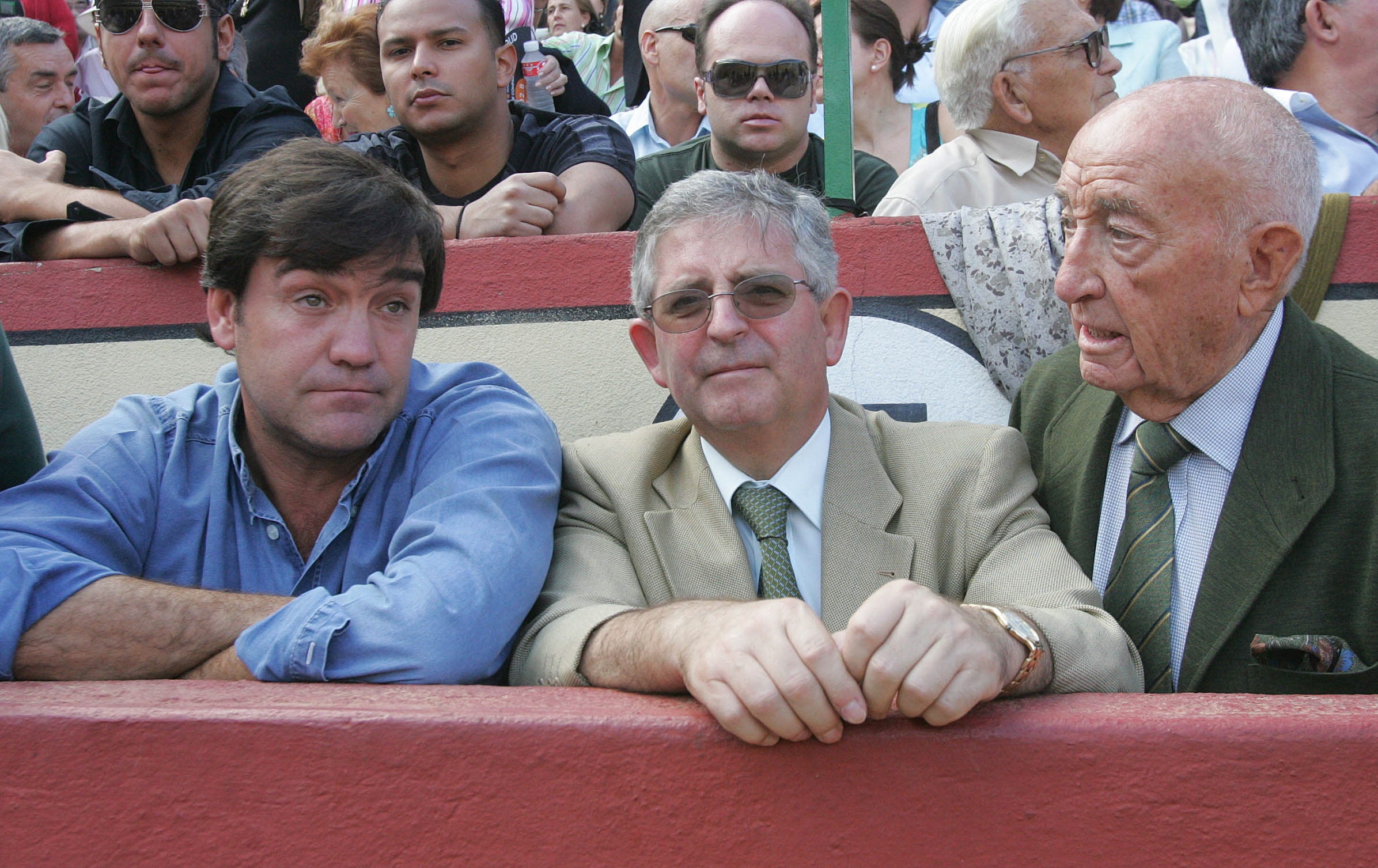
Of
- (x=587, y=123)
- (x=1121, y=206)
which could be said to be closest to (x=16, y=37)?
(x=587, y=123)

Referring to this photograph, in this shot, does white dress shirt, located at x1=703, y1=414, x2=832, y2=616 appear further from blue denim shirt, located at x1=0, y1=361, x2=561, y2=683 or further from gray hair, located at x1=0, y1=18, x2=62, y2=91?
gray hair, located at x1=0, y1=18, x2=62, y2=91

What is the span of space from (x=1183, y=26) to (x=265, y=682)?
222 inches

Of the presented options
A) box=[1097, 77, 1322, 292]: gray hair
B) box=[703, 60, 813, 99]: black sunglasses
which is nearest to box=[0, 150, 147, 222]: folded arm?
box=[703, 60, 813, 99]: black sunglasses

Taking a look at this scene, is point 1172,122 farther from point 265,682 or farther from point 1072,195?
point 265,682

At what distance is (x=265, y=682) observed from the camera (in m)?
1.83

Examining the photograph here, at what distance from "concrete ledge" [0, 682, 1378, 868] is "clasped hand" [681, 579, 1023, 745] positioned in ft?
0.29

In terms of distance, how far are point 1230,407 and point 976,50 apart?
1.68 meters

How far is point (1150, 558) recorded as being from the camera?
2.18 metres

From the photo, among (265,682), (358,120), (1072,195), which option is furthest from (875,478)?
(358,120)

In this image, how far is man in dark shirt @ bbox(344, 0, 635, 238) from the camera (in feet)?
11.1

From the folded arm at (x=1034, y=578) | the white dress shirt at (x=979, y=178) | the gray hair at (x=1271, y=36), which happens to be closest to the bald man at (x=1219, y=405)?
the folded arm at (x=1034, y=578)

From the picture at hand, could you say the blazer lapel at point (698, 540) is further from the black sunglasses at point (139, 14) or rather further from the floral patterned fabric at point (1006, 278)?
the black sunglasses at point (139, 14)

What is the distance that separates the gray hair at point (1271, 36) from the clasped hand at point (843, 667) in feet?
9.55

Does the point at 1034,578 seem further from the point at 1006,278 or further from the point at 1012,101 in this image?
the point at 1012,101
